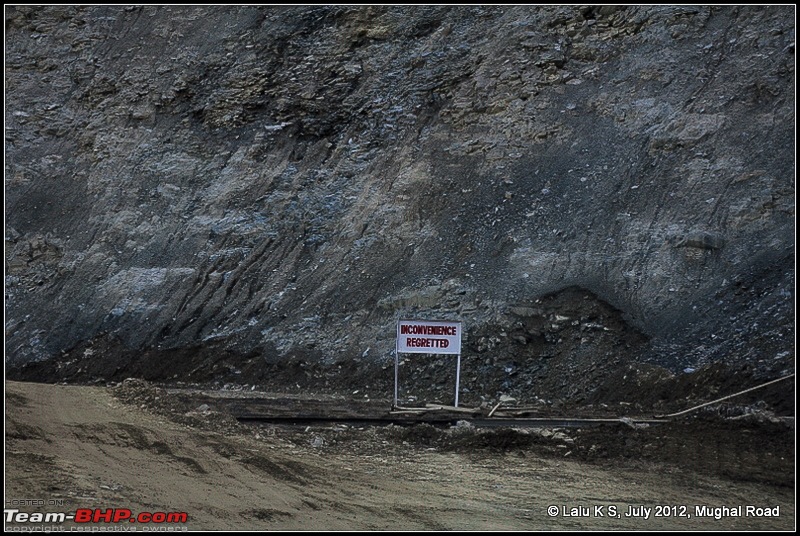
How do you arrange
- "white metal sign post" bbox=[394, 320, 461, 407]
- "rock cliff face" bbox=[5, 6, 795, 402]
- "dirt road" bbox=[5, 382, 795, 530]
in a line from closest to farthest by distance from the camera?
"dirt road" bbox=[5, 382, 795, 530] < "white metal sign post" bbox=[394, 320, 461, 407] < "rock cliff face" bbox=[5, 6, 795, 402]

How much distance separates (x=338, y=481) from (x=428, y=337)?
9.97ft

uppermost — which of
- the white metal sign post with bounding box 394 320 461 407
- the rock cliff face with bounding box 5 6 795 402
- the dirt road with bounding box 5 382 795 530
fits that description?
the rock cliff face with bounding box 5 6 795 402

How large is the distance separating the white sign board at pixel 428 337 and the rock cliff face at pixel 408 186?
6.45ft

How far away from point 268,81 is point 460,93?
15.2ft

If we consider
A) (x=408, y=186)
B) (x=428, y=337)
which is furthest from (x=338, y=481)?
(x=408, y=186)

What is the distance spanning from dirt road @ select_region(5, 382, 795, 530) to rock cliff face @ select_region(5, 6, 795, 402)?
3230 mm

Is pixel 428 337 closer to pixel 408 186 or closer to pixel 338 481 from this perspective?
pixel 338 481

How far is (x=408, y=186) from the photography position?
15.4 metres

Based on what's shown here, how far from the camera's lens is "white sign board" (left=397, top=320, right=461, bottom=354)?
10.4m

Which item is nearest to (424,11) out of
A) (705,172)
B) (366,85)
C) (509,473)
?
(366,85)

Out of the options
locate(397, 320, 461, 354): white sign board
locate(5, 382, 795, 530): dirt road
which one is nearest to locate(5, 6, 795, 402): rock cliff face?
locate(397, 320, 461, 354): white sign board

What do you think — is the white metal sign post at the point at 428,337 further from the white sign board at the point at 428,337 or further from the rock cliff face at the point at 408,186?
the rock cliff face at the point at 408,186

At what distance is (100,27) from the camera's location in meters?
20.3

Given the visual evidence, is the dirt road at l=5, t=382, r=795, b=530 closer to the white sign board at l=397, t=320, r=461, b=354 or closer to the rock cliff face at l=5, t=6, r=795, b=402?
the white sign board at l=397, t=320, r=461, b=354
